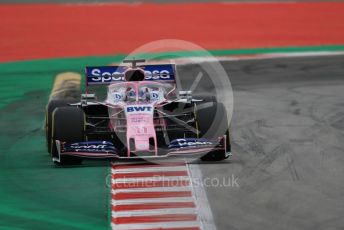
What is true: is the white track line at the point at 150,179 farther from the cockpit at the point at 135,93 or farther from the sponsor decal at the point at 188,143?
the cockpit at the point at 135,93

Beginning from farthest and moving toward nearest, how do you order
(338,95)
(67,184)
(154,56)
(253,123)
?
(154,56) → (338,95) → (253,123) → (67,184)

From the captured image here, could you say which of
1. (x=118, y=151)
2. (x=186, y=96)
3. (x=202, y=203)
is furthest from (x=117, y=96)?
(x=202, y=203)

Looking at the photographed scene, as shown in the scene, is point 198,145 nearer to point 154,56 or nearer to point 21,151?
point 21,151

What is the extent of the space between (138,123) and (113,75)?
2536 mm

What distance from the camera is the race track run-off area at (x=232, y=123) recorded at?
13.8 metres

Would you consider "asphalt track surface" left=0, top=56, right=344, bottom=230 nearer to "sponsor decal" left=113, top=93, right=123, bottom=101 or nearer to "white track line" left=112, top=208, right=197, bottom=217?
"white track line" left=112, top=208, right=197, bottom=217

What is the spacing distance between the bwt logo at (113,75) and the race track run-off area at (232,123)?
1.77 meters

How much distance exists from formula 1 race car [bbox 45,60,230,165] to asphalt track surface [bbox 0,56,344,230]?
50 centimetres

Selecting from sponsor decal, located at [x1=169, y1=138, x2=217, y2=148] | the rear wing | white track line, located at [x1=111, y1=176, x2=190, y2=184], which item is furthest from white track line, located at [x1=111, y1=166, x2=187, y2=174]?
the rear wing

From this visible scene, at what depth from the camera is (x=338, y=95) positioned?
23.1 meters

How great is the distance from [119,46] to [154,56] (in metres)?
2.14

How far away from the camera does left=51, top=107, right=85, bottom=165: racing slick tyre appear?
1622cm

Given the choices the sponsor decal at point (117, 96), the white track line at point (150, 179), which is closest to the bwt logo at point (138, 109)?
the sponsor decal at point (117, 96)

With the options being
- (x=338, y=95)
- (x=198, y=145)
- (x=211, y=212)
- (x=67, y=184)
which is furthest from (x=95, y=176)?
(x=338, y=95)
